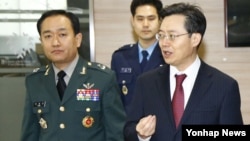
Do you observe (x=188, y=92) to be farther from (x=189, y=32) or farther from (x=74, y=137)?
(x=74, y=137)

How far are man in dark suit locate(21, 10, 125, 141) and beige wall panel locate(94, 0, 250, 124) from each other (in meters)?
1.80

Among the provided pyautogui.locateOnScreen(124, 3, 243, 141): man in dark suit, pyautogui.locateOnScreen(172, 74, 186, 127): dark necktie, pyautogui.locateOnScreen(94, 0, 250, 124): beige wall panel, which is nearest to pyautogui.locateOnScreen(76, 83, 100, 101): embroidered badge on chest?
pyautogui.locateOnScreen(124, 3, 243, 141): man in dark suit

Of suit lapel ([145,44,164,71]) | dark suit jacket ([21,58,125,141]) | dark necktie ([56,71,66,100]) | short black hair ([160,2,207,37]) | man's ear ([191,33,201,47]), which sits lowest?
dark suit jacket ([21,58,125,141])

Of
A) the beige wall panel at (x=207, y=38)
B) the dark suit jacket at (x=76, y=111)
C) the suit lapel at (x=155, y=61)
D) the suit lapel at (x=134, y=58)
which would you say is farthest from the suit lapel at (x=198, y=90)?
the beige wall panel at (x=207, y=38)

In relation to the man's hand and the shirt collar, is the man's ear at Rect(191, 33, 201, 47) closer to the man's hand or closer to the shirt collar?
the man's hand

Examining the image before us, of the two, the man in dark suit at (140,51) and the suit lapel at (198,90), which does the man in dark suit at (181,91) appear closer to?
the suit lapel at (198,90)

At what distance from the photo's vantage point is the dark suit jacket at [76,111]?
1.97 m

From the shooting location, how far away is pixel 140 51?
2.86 metres

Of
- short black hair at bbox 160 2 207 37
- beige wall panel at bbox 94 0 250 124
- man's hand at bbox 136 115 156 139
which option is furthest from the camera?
beige wall panel at bbox 94 0 250 124

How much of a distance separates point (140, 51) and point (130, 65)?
0.41ft

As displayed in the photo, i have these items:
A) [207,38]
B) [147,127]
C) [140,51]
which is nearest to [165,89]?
[147,127]

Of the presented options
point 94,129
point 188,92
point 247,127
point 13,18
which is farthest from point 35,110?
point 13,18

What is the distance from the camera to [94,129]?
6.49 ft

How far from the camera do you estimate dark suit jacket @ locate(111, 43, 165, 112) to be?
2748 millimetres
